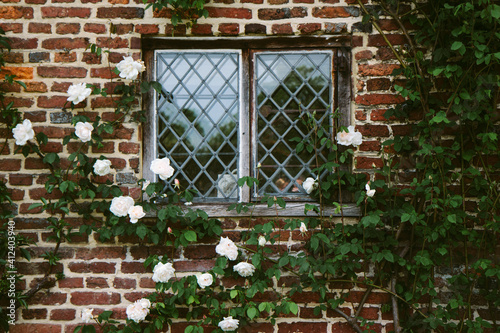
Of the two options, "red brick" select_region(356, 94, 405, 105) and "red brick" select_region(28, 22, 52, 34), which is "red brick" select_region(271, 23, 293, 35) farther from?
"red brick" select_region(28, 22, 52, 34)

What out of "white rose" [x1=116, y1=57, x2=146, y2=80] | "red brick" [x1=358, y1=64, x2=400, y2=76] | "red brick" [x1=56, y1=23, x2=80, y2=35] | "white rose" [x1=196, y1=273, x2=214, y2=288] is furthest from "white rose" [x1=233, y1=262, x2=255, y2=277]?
"red brick" [x1=56, y1=23, x2=80, y2=35]

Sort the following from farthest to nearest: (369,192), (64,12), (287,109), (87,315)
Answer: (287,109), (64,12), (87,315), (369,192)

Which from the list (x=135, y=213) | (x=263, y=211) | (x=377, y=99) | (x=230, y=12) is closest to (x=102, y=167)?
(x=135, y=213)

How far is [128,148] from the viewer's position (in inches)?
103

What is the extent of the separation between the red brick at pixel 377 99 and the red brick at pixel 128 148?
1505 mm

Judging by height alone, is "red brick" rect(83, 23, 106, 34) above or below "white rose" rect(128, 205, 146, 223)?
above

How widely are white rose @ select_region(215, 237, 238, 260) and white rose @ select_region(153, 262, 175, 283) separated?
0.31m

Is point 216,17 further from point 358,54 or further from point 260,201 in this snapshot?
point 260,201

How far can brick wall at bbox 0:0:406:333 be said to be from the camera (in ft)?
8.44

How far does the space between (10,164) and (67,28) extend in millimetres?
972

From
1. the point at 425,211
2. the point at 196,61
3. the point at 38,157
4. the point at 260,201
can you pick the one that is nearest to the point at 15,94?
the point at 38,157

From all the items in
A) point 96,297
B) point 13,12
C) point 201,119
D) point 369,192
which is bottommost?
point 96,297

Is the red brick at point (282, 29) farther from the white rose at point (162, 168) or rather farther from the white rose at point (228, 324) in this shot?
the white rose at point (228, 324)

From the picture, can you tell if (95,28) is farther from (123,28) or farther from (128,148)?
(128,148)
